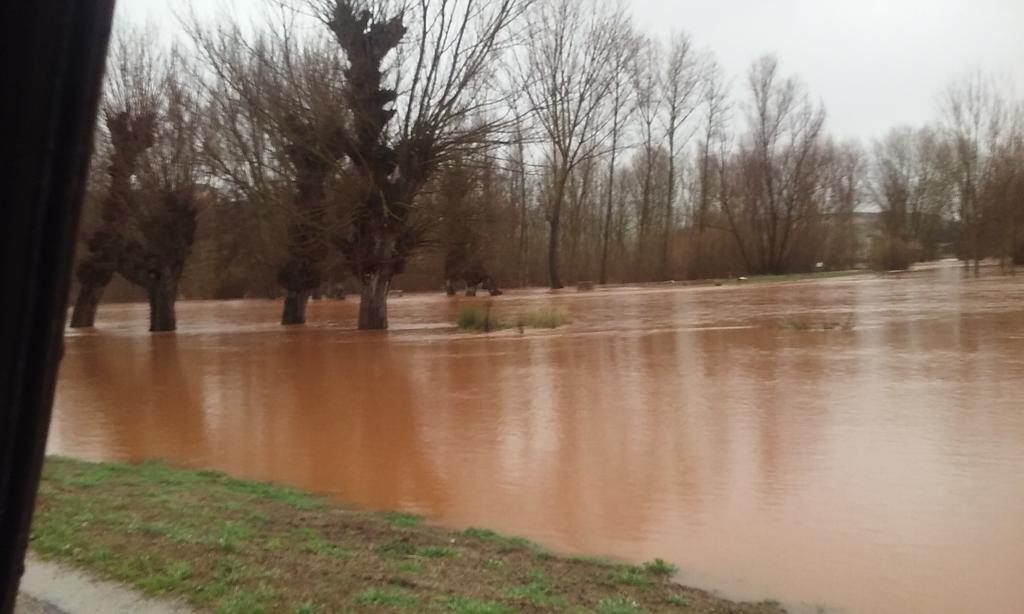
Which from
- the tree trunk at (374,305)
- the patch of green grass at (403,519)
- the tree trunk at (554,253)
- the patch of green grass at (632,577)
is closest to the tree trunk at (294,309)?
the tree trunk at (374,305)

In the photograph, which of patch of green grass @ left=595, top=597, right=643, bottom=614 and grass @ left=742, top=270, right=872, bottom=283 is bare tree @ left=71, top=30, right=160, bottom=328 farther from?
grass @ left=742, top=270, right=872, bottom=283

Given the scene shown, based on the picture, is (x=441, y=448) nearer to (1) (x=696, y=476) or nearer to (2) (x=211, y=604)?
(1) (x=696, y=476)

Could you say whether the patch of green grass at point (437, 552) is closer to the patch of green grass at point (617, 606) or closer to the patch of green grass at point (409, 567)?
the patch of green grass at point (409, 567)

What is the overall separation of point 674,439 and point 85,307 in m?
36.6

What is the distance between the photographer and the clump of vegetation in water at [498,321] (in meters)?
30.3

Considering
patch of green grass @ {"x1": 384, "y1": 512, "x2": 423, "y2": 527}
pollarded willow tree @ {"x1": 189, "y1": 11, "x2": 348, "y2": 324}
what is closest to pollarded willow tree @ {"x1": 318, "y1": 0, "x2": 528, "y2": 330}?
pollarded willow tree @ {"x1": 189, "y1": 11, "x2": 348, "y2": 324}

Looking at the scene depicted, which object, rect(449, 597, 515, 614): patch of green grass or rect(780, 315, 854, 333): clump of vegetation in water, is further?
rect(780, 315, 854, 333): clump of vegetation in water

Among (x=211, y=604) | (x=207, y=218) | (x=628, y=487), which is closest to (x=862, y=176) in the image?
(x=207, y=218)

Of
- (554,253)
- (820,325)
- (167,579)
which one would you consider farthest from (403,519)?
(554,253)

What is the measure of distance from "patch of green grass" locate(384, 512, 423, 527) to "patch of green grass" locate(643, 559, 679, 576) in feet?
7.35

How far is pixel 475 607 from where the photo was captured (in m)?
4.88

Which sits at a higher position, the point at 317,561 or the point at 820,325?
Result: the point at 820,325

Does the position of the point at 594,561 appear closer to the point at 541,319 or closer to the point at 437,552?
the point at 437,552

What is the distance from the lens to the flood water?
6.89 meters
